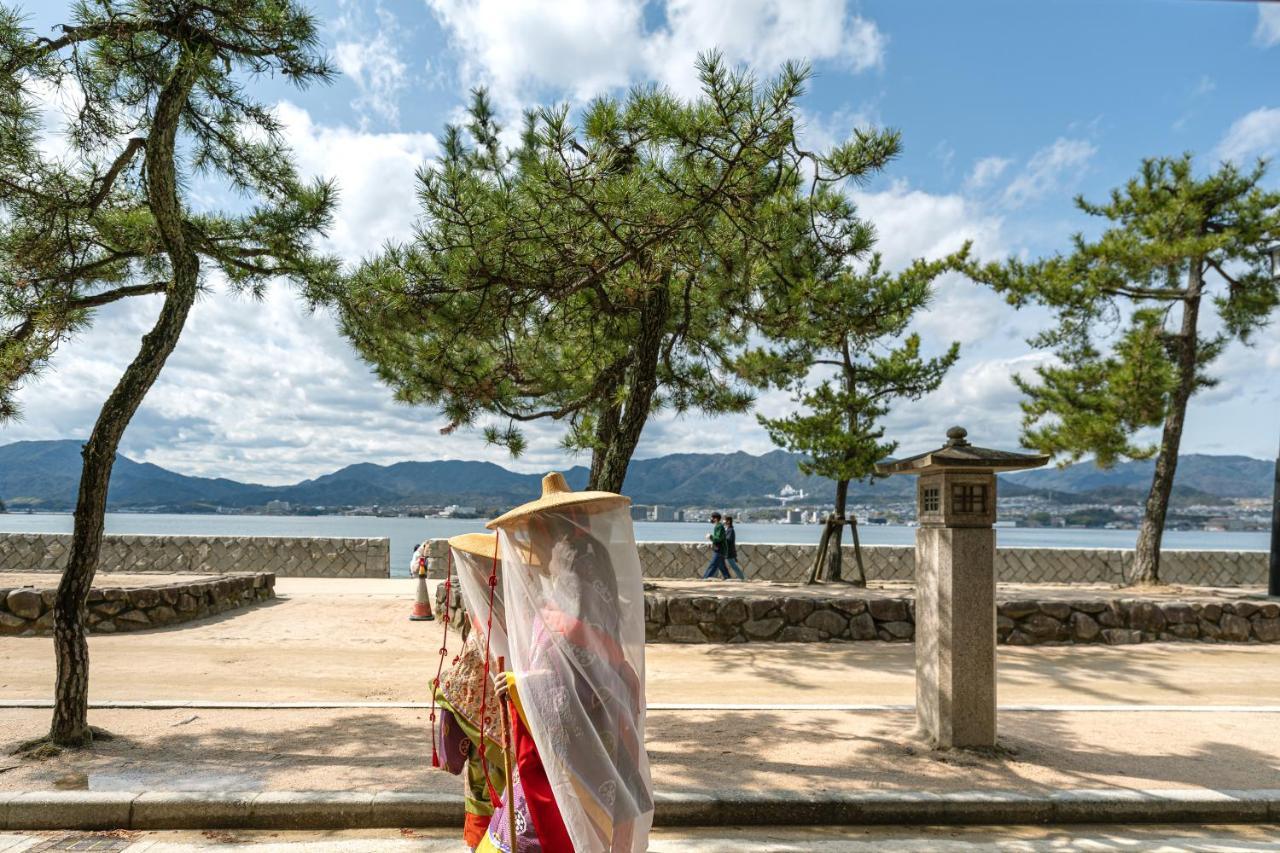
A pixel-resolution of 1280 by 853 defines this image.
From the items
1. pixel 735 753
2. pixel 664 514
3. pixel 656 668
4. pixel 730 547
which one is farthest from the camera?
pixel 664 514

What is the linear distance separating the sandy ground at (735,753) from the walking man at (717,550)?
879 centimetres

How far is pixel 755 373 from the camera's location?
42.6 ft

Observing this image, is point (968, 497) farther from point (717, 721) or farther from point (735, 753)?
point (717, 721)

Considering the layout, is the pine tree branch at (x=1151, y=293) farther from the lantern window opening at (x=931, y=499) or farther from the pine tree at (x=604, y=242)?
the lantern window opening at (x=931, y=499)

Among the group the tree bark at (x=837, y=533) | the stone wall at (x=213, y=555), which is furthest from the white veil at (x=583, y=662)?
the stone wall at (x=213, y=555)

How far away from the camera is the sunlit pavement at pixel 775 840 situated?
142 inches

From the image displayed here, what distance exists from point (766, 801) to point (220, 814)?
2.69 meters

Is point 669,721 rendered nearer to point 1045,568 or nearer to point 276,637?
point 276,637

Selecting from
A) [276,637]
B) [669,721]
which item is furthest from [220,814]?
[276,637]

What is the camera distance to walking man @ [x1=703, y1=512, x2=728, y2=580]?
14.9 meters

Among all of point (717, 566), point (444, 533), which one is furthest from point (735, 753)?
point (444, 533)

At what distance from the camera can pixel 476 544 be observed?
125 inches

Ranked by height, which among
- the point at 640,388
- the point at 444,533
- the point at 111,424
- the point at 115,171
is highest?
the point at 115,171

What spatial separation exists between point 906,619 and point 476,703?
26.6 feet
